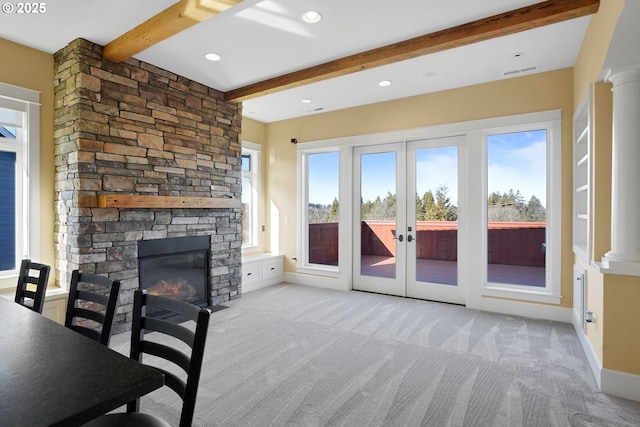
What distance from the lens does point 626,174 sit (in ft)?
7.93

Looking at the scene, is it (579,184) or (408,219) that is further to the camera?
(408,219)

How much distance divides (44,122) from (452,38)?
3.95m

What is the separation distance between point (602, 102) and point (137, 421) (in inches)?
145

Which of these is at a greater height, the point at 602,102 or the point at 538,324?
the point at 602,102

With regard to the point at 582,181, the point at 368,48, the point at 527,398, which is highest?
the point at 368,48

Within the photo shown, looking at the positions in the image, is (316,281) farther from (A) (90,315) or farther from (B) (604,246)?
(A) (90,315)

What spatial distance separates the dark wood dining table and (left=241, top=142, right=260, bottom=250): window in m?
4.56

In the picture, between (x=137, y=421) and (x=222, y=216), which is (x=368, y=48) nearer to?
(x=222, y=216)

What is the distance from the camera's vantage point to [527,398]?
229cm

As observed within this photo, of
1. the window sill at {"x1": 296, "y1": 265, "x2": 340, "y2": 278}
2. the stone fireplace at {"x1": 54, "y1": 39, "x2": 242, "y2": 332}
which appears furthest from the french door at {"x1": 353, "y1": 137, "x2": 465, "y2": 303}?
the stone fireplace at {"x1": 54, "y1": 39, "x2": 242, "y2": 332}

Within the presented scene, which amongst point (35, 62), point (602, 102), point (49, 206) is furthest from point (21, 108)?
point (602, 102)

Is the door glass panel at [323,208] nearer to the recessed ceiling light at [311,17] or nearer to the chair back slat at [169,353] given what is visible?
the recessed ceiling light at [311,17]

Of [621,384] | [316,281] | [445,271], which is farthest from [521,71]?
[316,281]

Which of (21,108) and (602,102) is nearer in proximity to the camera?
(602,102)
